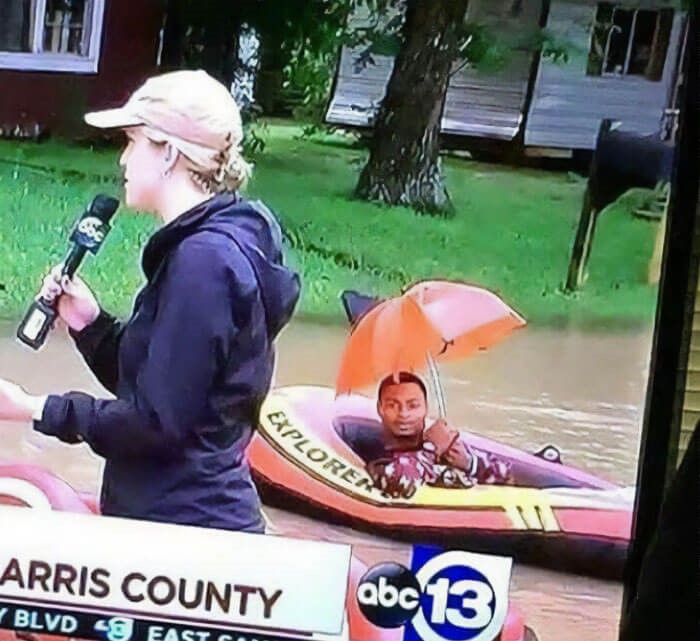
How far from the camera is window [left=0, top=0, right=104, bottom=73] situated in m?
1.25

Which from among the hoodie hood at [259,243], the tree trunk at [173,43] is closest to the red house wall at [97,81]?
the tree trunk at [173,43]

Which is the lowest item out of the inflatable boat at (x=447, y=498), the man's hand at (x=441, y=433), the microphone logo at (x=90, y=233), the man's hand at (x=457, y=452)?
the inflatable boat at (x=447, y=498)

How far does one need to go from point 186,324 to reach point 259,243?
0.34 feet

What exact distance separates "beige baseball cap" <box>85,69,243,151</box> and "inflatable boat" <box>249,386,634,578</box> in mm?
256

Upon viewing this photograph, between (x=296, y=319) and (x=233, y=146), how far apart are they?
0.58 ft

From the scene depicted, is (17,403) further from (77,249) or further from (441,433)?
(441,433)

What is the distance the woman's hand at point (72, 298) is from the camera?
1.25 meters

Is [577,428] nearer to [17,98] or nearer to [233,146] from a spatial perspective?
[233,146]

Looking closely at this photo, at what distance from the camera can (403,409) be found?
4.10ft

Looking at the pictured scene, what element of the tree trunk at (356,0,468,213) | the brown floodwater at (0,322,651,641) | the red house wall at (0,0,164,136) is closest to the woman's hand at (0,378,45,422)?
the brown floodwater at (0,322,651,641)

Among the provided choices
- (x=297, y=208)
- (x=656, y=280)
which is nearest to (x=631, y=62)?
(x=656, y=280)

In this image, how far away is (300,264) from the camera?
1.25 m

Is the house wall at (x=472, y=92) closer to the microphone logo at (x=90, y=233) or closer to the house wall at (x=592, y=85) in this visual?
the house wall at (x=592, y=85)

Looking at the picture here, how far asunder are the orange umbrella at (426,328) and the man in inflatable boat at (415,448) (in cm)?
2
